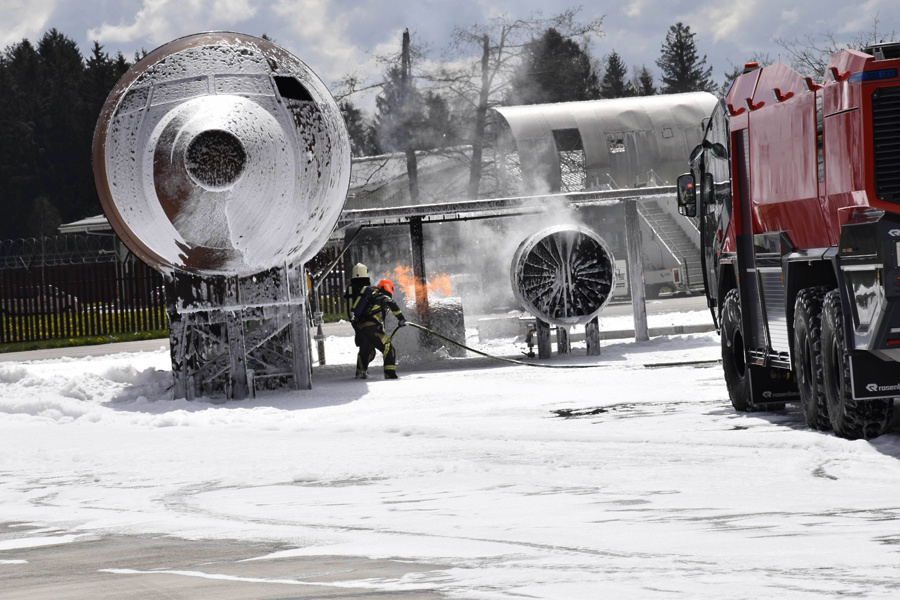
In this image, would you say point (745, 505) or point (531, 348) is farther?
point (531, 348)

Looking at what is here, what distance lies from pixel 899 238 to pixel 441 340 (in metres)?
13.5

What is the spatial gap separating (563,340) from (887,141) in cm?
1289

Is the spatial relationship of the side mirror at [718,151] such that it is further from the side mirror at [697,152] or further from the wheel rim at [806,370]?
the wheel rim at [806,370]

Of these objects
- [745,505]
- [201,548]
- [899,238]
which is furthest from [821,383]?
[201,548]

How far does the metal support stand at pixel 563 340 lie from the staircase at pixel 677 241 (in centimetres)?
1519

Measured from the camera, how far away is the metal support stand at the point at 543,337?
68.0 ft

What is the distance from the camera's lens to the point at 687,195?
13.3m

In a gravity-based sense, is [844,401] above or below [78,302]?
below

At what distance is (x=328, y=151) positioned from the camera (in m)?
15.8

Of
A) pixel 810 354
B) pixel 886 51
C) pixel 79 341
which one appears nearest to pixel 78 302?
pixel 79 341

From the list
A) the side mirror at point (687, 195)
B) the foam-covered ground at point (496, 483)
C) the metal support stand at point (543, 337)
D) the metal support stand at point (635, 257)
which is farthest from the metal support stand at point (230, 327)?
the metal support stand at point (635, 257)

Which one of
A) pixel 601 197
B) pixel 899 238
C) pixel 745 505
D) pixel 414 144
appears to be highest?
pixel 414 144

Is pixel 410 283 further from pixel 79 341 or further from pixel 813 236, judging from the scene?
pixel 813 236

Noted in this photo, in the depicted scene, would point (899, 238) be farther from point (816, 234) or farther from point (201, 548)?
point (201, 548)
